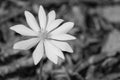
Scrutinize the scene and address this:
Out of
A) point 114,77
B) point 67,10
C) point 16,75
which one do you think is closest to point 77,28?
point 67,10

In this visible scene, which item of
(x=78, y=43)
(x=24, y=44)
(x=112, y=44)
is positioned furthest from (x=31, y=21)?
(x=112, y=44)

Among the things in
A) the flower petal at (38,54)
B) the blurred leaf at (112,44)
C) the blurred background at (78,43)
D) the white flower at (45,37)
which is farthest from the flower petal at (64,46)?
the blurred leaf at (112,44)

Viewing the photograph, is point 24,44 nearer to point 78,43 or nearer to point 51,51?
point 51,51

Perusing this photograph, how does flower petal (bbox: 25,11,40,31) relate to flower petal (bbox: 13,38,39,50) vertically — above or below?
above

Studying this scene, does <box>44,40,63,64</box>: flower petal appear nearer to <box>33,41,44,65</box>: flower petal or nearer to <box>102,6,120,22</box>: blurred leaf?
<box>33,41,44,65</box>: flower petal

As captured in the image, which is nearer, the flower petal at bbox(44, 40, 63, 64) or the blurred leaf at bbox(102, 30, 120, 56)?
the flower petal at bbox(44, 40, 63, 64)

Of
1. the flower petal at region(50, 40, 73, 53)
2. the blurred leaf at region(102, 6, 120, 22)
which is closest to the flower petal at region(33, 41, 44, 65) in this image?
the flower petal at region(50, 40, 73, 53)
